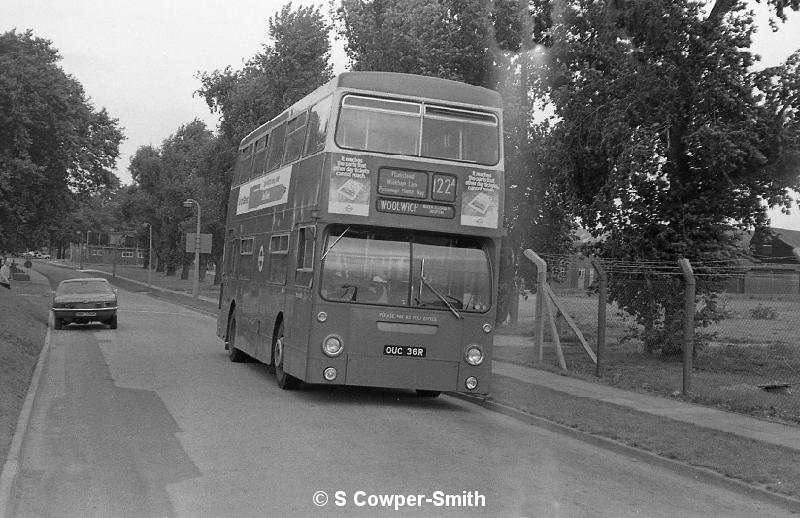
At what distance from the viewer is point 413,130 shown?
13.0m

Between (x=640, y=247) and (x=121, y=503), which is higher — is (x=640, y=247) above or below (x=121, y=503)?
above

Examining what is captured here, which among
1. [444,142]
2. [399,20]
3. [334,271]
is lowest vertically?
[334,271]

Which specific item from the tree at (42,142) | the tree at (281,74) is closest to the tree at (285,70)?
the tree at (281,74)

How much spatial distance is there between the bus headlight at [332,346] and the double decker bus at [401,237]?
0.04ft

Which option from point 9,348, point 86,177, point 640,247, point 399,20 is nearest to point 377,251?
point 9,348

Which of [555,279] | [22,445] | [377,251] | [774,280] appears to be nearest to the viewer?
[22,445]

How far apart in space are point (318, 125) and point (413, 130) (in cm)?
149

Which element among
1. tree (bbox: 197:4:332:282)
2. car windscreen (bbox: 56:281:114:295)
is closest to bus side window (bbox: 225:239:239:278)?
car windscreen (bbox: 56:281:114:295)

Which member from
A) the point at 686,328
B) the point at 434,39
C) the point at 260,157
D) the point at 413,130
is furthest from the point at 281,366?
the point at 434,39

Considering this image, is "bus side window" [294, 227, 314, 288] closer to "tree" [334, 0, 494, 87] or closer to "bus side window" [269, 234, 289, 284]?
"bus side window" [269, 234, 289, 284]

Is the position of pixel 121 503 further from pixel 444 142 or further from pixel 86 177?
pixel 86 177

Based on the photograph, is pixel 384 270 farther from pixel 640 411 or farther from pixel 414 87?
pixel 640 411

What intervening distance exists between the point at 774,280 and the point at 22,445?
11.3 m

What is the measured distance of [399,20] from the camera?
2764 cm
